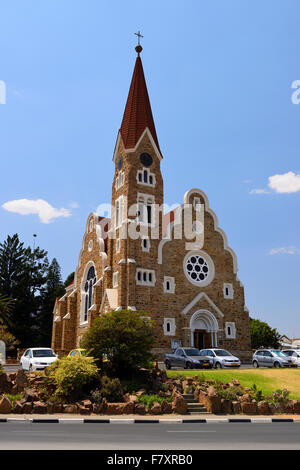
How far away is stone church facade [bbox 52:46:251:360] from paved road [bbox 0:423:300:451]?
73.1 ft

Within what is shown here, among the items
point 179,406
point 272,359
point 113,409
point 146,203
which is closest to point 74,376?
point 113,409

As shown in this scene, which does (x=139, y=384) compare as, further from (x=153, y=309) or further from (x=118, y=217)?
(x=118, y=217)

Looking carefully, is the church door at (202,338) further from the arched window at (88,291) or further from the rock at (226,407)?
the rock at (226,407)

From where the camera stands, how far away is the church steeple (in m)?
39.1

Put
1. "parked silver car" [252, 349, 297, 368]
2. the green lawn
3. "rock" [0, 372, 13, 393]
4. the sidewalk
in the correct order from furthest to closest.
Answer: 1. "parked silver car" [252, 349, 297, 368]
2. the green lawn
3. "rock" [0, 372, 13, 393]
4. the sidewalk

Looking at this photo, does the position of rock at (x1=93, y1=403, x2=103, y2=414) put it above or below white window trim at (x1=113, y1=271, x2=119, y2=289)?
below

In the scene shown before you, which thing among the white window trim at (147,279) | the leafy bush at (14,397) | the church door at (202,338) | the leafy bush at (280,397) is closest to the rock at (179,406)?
the leafy bush at (280,397)

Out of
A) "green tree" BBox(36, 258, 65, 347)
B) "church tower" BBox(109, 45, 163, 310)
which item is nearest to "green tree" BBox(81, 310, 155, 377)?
"church tower" BBox(109, 45, 163, 310)

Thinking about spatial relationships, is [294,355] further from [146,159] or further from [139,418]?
[146,159]

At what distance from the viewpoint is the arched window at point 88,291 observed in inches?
1644

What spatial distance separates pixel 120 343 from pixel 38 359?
23.8ft

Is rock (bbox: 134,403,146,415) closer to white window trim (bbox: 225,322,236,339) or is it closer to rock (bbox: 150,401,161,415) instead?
rock (bbox: 150,401,161,415)

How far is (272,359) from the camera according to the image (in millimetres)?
27000
